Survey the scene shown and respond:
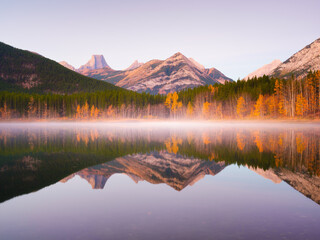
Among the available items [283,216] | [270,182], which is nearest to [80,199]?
[283,216]

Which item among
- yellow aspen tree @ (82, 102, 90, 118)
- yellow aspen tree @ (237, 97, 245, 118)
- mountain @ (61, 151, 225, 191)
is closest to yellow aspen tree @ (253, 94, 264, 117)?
yellow aspen tree @ (237, 97, 245, 118)

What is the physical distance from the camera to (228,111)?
395 feet

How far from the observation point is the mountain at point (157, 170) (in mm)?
13539

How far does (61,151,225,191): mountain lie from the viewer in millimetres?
13539

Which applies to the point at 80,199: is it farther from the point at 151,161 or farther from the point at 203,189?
the point at 151,161

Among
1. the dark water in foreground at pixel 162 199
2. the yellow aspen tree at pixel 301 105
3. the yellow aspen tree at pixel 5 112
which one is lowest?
the dark water in foreground at pixel 162 199

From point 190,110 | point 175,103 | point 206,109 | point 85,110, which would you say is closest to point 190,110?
point 190,110

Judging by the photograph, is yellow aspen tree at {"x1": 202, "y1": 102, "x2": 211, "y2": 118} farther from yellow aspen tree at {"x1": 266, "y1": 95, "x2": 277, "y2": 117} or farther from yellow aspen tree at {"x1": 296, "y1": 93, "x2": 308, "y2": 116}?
yellow aspen tree at {"x1": 296, "y1": 93, "x2": 308, "y2": 116}

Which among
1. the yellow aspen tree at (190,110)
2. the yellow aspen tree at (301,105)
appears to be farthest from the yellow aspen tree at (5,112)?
the yellow aspen tree at (301,105)

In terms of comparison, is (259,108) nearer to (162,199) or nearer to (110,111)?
(110,111)

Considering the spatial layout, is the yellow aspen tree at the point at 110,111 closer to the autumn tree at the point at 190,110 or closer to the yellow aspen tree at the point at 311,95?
the autumn tree at the point at 190,110

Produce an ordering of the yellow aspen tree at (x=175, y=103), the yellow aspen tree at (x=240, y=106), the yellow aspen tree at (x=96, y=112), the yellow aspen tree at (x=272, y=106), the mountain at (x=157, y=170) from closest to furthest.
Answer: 1. the mountain at (x=157, y=170)
2. the yellow aspen tree at (x=272, y=106)
3. the yellow aspen tree at (x=240, y=106)
4. the yellow aspen tree at (x=175, y=103)
5. the yellow aspen tree at (x=96, y=112)

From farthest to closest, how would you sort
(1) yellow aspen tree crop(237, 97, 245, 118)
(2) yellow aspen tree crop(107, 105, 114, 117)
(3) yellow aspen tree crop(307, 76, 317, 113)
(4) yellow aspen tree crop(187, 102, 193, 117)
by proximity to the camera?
(2) yellow aspen tree crop(107, 105, 114, 117) → (4) yellow aspen tree crop(187, 102, 193, 117) → (1) yellow aspen tree crop(237, 97, 245, 118) → (3) yellow aspen tree crop(307, 76, 317, 113)

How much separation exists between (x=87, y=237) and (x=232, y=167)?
12.5 metres
